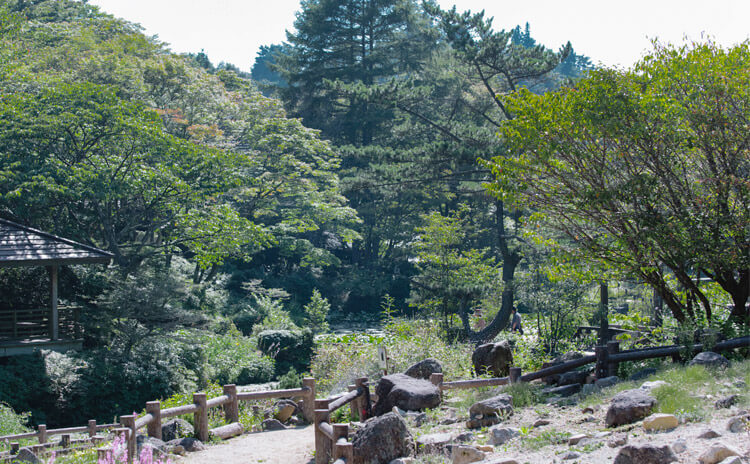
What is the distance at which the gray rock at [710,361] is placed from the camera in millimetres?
7684

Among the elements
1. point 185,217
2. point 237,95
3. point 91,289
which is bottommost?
point 91,289

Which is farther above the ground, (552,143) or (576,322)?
(552,143)

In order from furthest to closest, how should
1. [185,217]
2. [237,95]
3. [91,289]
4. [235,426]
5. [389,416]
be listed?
[237,95], [185,217], [91,289], [235,426], [389,416]

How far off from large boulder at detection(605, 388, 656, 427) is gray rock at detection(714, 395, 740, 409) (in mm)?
549

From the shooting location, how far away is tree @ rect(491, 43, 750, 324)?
9453 millimetres

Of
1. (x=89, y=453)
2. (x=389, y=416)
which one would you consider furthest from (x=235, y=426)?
(x=389, y=416)

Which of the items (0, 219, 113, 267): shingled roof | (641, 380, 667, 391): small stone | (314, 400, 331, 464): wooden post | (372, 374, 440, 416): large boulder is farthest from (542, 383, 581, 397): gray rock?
(0, 219, 113, 267): shingled roof

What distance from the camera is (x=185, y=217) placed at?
1903 centimetres

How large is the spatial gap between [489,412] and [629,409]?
1.88m

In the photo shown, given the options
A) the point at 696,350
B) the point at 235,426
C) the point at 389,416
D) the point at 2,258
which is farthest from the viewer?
the point at 2,258

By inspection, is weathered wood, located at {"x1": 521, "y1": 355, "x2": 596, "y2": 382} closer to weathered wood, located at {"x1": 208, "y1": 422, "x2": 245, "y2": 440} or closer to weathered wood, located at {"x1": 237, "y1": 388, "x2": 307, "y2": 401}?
weathered wood, located at {"x1": 237, "y1": 388, "x2": 307, "y2": 401}

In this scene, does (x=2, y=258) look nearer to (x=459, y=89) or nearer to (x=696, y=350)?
(x=696, y=350)

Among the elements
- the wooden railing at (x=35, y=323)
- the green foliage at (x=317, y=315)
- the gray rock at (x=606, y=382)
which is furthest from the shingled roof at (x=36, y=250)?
the gray rock at (x=606, y=382)

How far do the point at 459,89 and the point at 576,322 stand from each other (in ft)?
65.6
